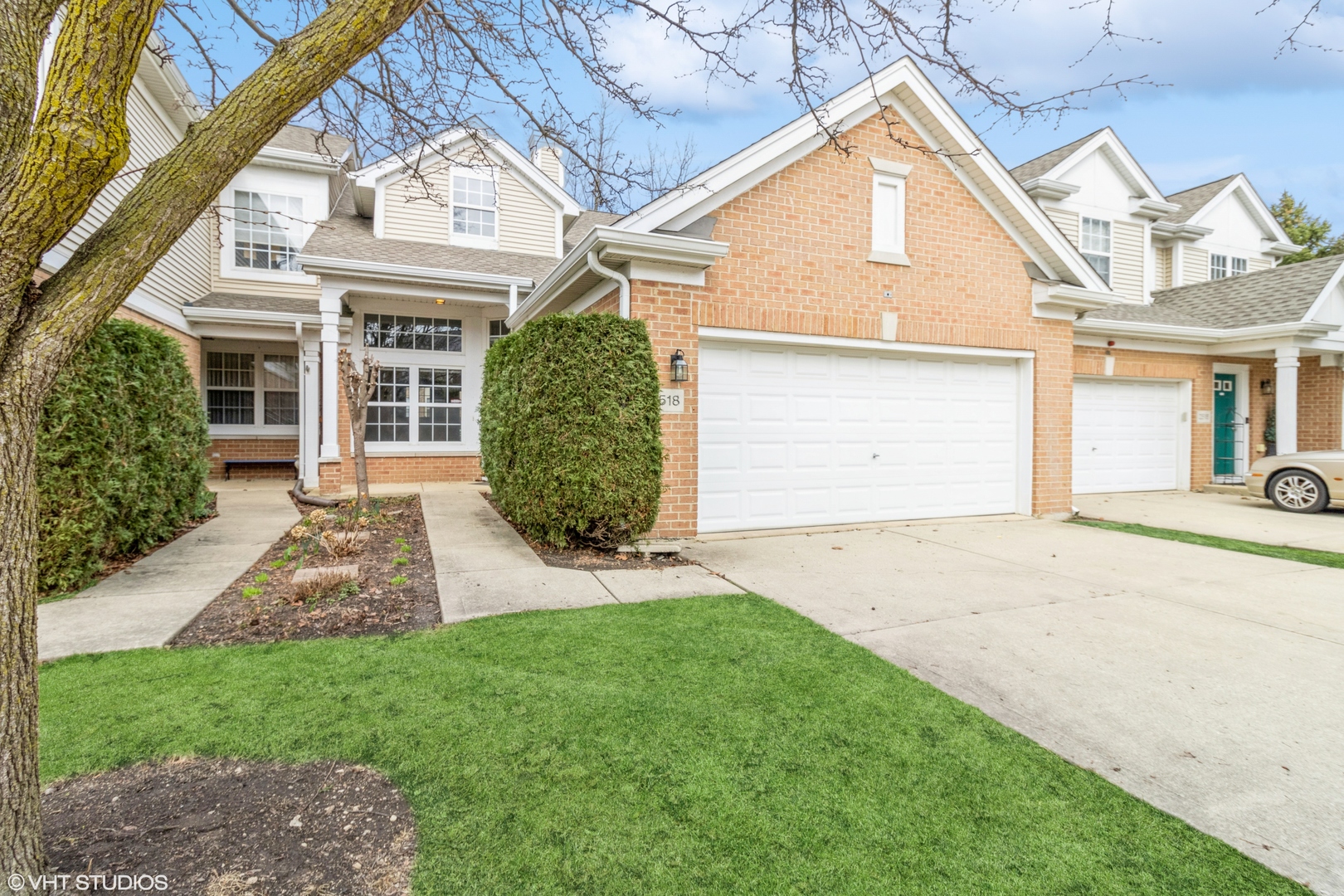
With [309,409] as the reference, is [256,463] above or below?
below

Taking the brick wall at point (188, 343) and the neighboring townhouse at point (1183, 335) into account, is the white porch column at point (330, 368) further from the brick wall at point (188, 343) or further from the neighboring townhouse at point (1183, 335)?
Answer: the neighboring townhouse at point (1183, 335)

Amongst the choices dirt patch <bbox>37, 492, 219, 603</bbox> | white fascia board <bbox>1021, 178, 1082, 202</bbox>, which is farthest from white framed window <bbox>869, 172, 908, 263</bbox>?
dirt patch <bbox>37, 492, 219, 603</bbox>

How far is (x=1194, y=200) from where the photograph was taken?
53.2 ft

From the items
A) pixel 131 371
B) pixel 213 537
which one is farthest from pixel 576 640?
pixel 213 537

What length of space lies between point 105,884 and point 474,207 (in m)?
13.0

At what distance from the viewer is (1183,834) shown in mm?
2352

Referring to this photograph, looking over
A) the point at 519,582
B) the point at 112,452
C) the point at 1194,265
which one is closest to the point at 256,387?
the point at 112,452

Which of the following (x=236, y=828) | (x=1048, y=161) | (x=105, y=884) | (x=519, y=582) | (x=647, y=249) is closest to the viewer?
(x=105, y=884)

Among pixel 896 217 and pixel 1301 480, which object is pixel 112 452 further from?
pixel 1301 480

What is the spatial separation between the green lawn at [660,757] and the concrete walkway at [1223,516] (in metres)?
7.32

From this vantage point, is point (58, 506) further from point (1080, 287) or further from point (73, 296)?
point (1080, 287)

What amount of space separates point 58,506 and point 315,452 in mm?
6335

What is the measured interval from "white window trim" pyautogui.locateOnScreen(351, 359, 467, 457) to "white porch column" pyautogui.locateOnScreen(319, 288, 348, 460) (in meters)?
1.09

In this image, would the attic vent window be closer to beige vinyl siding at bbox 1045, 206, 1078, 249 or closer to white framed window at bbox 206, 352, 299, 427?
white framed window at bbox 206, 352, 299, 427
